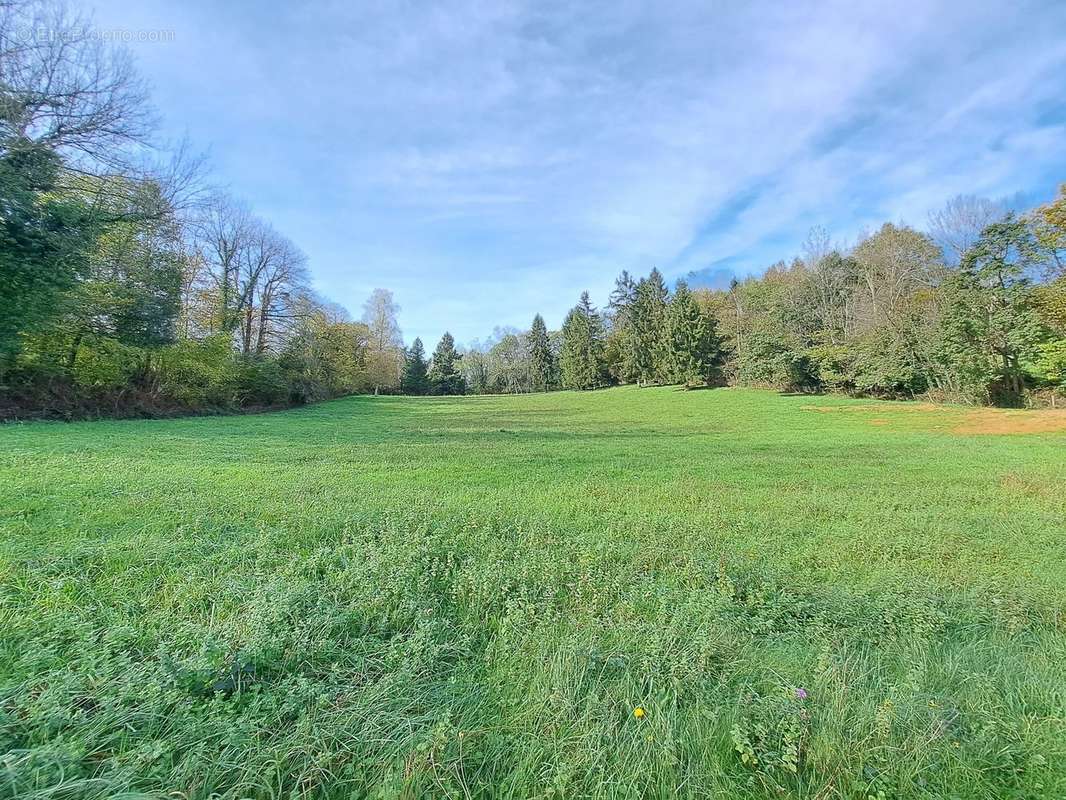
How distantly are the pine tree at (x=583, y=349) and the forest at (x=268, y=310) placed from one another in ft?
Answer: 19.4

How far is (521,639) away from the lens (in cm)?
278

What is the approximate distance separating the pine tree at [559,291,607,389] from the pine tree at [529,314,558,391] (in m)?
4.70

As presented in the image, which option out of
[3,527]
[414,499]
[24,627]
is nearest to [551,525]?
[414,499]

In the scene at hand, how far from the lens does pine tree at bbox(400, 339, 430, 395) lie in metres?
54.8

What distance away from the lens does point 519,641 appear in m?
2.78

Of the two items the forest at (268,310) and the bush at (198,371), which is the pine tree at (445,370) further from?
the bush at (198,371)

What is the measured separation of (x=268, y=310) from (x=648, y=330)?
3270 centimetres

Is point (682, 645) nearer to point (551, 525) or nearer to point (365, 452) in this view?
point (551, 525)

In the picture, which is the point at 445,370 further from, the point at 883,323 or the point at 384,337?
the point at 883,323

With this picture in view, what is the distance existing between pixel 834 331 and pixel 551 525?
33.5m

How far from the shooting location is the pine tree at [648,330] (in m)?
41.5

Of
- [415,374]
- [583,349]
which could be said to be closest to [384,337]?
[415,374]

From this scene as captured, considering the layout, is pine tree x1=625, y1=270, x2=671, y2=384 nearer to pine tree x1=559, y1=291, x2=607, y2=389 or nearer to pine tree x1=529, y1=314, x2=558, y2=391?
pine tree x1=559, y1=291, x2=607, y2=389

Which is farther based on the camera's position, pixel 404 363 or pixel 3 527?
pixel 404 363
